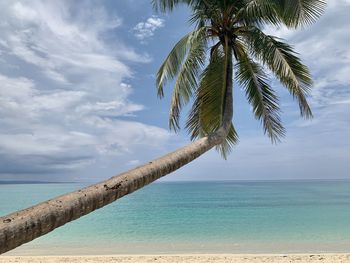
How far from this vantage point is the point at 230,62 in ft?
29.9

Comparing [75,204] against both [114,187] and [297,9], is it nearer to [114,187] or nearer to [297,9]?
[114,187]

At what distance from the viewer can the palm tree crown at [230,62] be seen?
898 centimetres

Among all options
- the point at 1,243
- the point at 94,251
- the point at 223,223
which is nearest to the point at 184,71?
the point at 1,243

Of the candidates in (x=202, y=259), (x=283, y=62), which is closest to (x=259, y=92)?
(x=283, y=62)

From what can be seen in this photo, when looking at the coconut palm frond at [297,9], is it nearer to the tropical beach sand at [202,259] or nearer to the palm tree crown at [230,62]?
the palm tree crown at [230,62]

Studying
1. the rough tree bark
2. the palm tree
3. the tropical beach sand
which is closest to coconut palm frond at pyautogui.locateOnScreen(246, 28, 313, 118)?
the palm tree

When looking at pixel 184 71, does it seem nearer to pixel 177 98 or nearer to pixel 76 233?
pixel 177 98

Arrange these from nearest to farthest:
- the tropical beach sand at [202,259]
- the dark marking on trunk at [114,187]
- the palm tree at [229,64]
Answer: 1. the dark marking on trunk at [114,187]
2. the palm tree at [229,64]
3. the tropical beach sand at [202,259]

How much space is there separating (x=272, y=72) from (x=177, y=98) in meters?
2.51

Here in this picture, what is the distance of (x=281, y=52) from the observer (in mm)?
9242

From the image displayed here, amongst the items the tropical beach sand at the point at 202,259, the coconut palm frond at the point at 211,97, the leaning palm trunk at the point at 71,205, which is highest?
the coconut palm frond at the point at 211,97

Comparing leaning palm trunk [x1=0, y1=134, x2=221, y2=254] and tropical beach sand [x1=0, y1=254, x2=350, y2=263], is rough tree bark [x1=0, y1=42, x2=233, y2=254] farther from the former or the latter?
tropical beach sand [x1=0, y1=254, x2=350, y2=263]

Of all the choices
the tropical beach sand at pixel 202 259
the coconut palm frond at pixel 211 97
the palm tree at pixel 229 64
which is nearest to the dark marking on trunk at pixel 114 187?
the palm tree at pixel 229 64

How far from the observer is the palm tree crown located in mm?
8977
